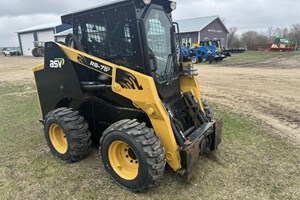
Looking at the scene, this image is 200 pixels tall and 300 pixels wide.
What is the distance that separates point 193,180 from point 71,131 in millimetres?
1889

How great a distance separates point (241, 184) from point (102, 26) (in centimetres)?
288

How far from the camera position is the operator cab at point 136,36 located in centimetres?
330

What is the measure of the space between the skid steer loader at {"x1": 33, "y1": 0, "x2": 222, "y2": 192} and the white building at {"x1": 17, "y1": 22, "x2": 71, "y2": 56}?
35.0 meters

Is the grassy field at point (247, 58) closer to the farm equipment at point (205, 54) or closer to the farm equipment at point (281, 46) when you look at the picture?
the farm equipment at point (205, 54)

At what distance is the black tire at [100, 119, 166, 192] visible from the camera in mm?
2998

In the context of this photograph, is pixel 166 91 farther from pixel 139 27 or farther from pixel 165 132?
pixel 139 27

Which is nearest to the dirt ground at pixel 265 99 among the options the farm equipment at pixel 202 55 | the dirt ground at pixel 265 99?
the dirt ground at pixel 265 99

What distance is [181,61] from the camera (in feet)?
13.5

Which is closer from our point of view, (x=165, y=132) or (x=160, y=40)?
(x=165, y=132)

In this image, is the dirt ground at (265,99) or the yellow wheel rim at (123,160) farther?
the dirt ground at (265,99)

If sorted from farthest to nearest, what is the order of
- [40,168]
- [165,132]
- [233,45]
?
[233,45] → [40,168] → [165,132]

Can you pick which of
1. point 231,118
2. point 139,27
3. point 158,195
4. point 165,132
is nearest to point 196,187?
point 158,195

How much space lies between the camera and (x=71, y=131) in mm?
3805

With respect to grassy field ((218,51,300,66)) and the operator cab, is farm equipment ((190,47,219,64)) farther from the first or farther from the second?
the operator cab
